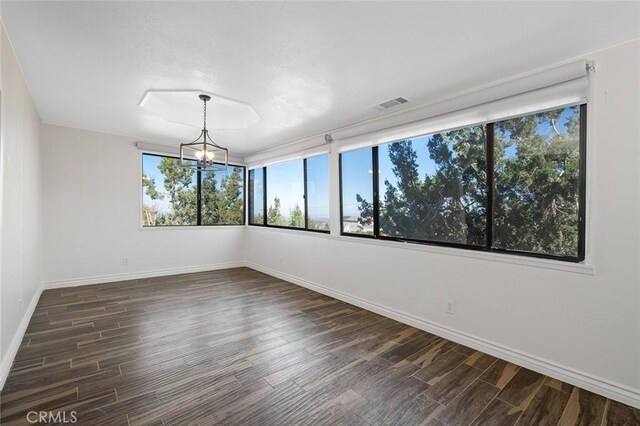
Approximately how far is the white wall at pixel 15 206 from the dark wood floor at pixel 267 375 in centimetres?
26

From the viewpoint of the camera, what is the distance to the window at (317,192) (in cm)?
482

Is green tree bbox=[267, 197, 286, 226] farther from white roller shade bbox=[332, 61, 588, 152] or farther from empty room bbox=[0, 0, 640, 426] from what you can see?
white roller shade bbox=[332, 61, 588, 152]

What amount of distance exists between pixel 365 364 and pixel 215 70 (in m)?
2.88

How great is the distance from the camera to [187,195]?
19.7 feet

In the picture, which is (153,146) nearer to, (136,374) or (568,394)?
(136,374)

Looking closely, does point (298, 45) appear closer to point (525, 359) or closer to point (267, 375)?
point (267, 375)

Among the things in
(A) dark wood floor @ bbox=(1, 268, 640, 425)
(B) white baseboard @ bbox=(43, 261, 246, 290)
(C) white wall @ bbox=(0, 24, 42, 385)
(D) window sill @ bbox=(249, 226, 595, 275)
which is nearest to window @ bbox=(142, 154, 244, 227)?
(B) white baseboard @ bbox=(43, 261, 246, 290)

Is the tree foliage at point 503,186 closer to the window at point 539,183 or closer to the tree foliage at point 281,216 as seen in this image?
the window at point 539,183

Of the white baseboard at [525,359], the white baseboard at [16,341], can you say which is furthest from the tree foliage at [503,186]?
the white baseboard at [16,341]

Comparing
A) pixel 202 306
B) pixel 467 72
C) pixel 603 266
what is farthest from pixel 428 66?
pixel 202 306

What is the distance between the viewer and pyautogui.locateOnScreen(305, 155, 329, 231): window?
4.82m

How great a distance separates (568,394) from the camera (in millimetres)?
2174

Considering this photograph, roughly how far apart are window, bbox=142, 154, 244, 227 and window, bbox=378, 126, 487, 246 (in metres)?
3.85

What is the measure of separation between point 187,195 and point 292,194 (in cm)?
220
